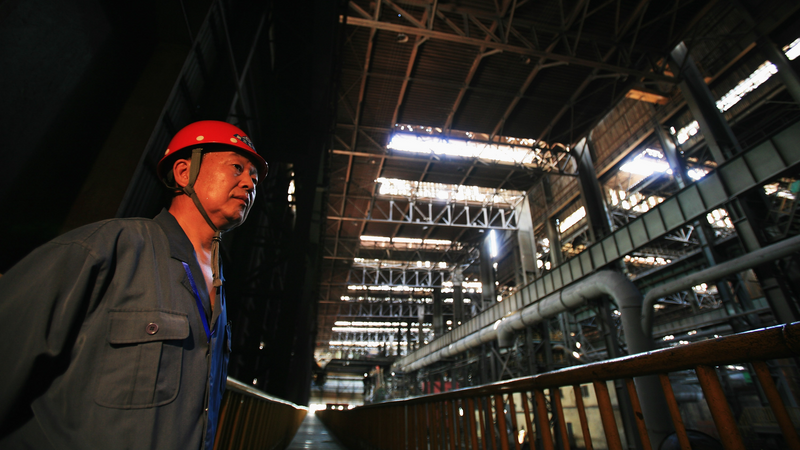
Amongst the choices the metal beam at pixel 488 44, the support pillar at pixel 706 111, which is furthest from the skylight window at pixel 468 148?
the support pillar at pixel 706 111

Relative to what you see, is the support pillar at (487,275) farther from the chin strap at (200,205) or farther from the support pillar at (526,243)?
the chin strap at (200,205)

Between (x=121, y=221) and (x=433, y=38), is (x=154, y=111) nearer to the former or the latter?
(x=121, y=221)

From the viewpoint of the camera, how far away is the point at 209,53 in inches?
232

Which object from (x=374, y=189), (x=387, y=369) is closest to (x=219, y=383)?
(x=374, y=189)

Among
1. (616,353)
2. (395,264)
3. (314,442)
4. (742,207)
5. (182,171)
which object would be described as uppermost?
(395,264)

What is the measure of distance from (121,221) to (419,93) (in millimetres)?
14118

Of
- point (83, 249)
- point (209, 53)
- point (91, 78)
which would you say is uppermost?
point (209, 53)

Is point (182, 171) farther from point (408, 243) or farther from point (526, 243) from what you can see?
point (408, 243)

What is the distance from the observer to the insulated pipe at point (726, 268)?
811 centimetres

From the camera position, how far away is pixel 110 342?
108 cm

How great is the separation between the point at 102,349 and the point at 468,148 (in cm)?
1654

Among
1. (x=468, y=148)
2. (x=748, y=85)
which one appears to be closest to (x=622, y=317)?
(x=468, y=148)

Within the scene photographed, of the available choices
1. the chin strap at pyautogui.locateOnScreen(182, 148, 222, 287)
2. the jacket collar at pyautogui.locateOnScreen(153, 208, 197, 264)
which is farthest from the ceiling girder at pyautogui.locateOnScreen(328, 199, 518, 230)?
the jacket collar at pyautogui.locateOnScreen(153, 208, 197, 264)

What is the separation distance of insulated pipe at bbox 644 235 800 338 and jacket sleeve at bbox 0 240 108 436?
39.2 feet
